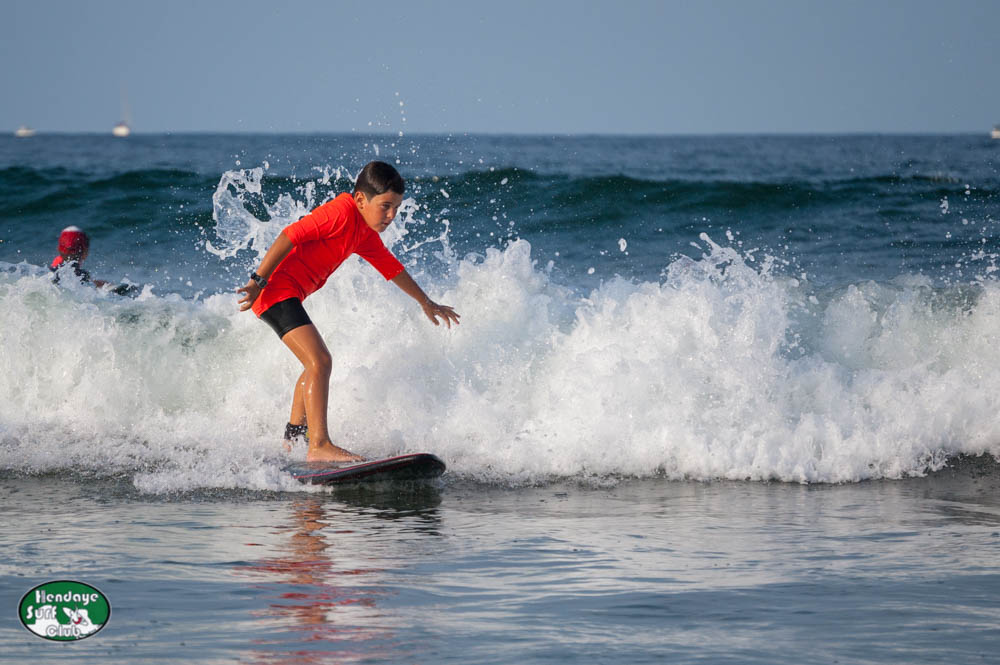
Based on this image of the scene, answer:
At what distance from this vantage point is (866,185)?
651 inches

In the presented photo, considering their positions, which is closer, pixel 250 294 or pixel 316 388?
pixel 250 294

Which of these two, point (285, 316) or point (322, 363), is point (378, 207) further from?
point (322, 363)

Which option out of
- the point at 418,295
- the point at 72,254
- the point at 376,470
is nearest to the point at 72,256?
the point at 72,254

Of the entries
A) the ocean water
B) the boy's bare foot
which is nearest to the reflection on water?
the ocean water

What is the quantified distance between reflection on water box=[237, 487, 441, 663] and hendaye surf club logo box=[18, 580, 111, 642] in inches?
23.2

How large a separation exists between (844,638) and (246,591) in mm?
2230

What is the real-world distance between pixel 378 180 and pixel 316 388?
4.02ft

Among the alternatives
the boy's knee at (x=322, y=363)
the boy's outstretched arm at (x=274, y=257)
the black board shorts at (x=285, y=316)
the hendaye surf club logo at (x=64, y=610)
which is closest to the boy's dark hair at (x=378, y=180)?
the boy's outstretched arm at (x=274, y=257)

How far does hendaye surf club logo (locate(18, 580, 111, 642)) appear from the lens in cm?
390

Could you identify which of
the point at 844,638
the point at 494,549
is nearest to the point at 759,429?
the point at 494,549

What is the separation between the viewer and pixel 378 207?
6195 mm

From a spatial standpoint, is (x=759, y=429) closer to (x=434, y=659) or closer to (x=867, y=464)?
(x=867, y=464)

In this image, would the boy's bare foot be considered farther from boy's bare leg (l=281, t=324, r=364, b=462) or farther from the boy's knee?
the boy's knee

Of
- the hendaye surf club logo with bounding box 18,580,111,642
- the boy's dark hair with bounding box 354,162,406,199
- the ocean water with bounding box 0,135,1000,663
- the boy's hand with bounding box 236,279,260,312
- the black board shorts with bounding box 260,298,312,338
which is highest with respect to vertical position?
the boy's dark hair with bounding box 354,162,406,199
